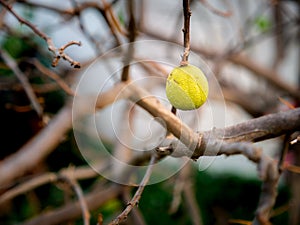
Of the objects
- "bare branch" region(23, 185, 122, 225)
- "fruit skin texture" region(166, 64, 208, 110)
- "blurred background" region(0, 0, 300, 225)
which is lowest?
"fruit skin texture" region(166, 64, 208, 110)

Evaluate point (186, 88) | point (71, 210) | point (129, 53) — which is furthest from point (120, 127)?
point (186, 88)

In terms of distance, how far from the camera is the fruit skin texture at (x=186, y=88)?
60 cm

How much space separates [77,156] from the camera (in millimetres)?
2576

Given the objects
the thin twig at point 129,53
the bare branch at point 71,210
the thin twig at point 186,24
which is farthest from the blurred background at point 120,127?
the thin twig at point 186,24

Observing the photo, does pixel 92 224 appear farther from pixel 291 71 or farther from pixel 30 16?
pixel 291 71

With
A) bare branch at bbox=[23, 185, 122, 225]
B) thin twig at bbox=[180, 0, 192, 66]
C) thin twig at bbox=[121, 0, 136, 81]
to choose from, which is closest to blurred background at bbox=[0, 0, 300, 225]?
bare branch at bbox=[23, 185, 122, 225]

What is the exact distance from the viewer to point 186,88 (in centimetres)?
60

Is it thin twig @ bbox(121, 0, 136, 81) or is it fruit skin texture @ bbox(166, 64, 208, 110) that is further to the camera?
thin twig @ bbox(121, 0, 136, 81)

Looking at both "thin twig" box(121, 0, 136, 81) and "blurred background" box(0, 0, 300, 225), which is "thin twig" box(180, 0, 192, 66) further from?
"blurred background" box(0, 0, 300, 225)

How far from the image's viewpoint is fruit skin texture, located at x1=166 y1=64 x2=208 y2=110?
0.60 metres

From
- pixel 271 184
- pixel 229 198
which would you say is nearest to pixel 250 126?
pixel 271 184

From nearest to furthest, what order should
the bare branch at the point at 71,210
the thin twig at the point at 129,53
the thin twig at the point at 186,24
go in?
the thin twig at the point at 186,24
the thin twig at the point at 129,53
the bare branch at the point at 71,210

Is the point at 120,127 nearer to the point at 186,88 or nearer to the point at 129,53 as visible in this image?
the point at 129,53

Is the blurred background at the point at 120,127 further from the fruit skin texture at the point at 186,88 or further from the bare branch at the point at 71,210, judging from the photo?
the fruit skin texture at the point at 186,88
